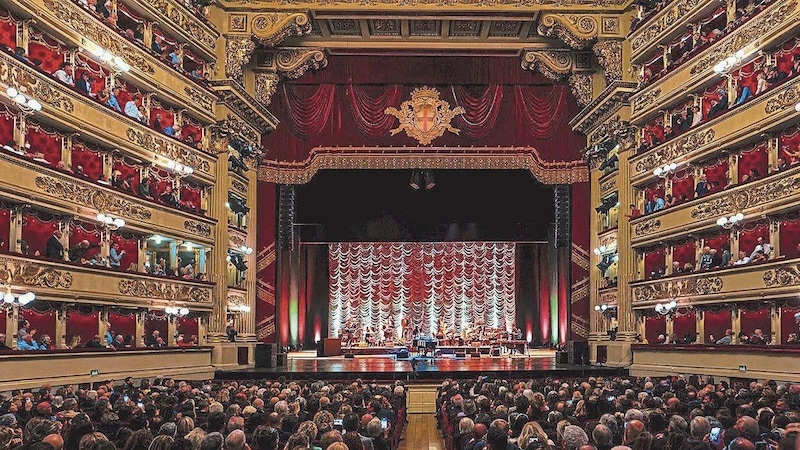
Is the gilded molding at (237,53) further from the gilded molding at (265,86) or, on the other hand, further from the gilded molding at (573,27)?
the gilded molding at (573,27)

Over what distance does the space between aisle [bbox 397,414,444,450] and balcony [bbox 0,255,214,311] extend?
21.1 feet

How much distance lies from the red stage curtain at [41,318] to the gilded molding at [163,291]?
75.6 inches

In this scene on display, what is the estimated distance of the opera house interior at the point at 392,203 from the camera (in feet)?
45.0

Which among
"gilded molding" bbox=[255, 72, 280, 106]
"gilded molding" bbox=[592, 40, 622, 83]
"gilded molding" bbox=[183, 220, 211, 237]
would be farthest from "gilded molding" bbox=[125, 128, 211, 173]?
"gilded molding" bbox=[592, 40, 622, 83]

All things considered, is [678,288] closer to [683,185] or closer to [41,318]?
[683,185]

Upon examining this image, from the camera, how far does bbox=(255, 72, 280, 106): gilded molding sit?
24.9 meters

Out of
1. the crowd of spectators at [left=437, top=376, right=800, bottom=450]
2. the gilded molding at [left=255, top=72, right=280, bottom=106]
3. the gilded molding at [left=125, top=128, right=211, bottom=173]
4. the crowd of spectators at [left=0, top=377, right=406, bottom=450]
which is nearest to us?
the crowd of spectators at [left=0, top=377, right=406, bottom=450]

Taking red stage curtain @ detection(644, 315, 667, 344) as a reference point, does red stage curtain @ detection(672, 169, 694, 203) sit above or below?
above

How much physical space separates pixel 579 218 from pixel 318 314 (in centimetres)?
1228

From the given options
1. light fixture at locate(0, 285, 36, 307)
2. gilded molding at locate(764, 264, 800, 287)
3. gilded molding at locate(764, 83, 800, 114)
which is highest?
gilded molding at locate(764, 83, 800, 114)

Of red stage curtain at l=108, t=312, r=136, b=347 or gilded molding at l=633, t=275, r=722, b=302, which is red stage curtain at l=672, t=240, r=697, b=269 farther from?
red stage curtain at l=108, t=312, r=136, b=347

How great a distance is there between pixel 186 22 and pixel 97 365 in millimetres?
9178

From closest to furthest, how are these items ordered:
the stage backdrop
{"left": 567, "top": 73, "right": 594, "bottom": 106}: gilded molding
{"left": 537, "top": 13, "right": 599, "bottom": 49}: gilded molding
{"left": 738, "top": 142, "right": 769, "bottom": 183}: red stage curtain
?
{"left": 738, "top": 142, "right": 769, "bottom": 183}: red stage curtain, {"left": 537, "top": 13, "right": 599, "bottom": 49}: gilded molding, {"left": 567, "top": 73, "right": 594, "bottom": 106}: gilded molding, the stage backdrop

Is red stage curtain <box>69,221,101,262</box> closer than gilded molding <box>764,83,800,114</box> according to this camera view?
No
